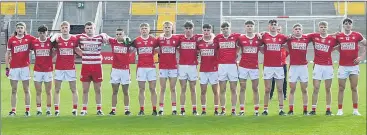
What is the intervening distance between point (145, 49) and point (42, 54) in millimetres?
1960

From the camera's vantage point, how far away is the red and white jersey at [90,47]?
1227cm

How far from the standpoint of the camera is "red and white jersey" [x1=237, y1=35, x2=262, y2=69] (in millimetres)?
12211

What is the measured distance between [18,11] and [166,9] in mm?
7453

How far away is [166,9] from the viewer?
1323 inches

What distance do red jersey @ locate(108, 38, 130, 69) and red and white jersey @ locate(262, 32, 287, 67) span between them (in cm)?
265

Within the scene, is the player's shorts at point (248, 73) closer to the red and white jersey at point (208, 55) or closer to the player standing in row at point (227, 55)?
the player standing in row at point (227, 55)

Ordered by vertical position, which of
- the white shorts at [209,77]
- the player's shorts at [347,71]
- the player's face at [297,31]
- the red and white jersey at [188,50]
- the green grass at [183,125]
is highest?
the player's face at [297,31]

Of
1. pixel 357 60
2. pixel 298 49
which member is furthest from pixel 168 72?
pixel 357 60

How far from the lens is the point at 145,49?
1237 centimetres

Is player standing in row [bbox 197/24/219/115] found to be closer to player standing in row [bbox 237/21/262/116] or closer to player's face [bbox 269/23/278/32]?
player standing in row [bbox 237/21/262/116]

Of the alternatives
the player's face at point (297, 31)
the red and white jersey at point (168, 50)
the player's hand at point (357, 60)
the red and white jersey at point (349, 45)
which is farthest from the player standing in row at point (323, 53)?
the red and white jersey at point (168, 50)

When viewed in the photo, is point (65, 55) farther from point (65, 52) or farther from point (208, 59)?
point (208, 59)

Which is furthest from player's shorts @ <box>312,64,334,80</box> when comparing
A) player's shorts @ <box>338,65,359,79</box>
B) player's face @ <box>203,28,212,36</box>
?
player's face @ <box>203,28,212,36</box>

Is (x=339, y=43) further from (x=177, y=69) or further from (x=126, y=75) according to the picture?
(x=126, y=75)
